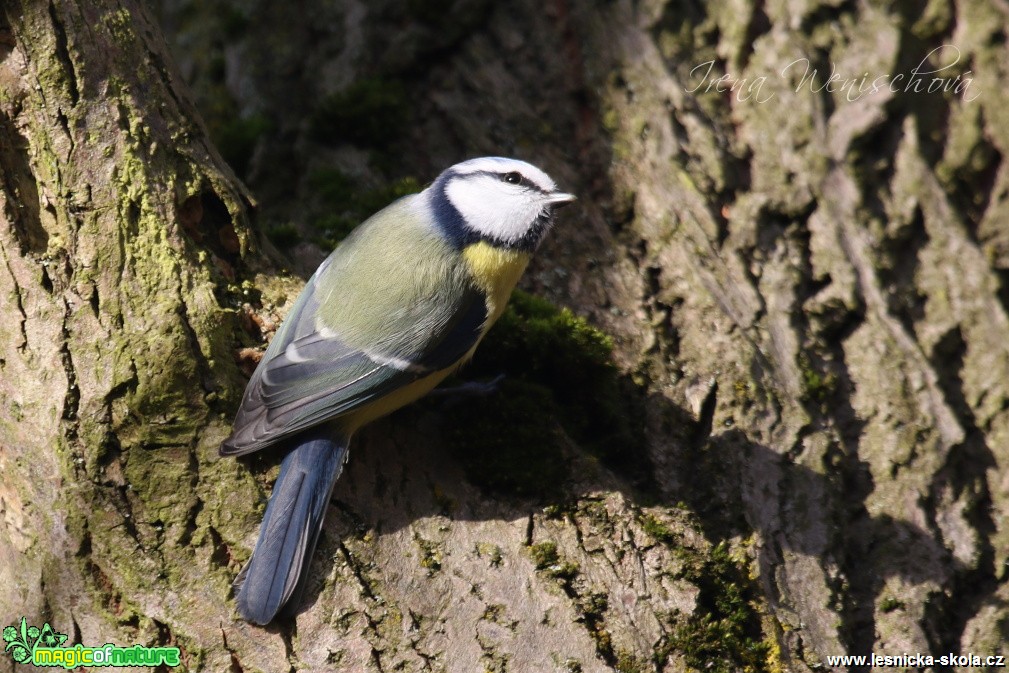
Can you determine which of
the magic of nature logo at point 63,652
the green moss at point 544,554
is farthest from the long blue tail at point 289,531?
the green moss at point 544,554

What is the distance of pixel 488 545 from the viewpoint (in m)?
1.98

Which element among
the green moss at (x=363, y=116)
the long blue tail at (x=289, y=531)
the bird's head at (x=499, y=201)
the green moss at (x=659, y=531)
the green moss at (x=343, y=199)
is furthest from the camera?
the green moss at (x=363, y=116)

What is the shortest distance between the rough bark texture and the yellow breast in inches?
12.2

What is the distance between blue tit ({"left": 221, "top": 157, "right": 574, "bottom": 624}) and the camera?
1.86 m

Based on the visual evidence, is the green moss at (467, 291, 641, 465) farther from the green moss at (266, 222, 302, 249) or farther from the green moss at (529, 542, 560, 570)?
the green moss at (266, 222, 302, 249)

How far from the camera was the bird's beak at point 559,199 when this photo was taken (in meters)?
2.37

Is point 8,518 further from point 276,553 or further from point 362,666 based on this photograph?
point 362,666

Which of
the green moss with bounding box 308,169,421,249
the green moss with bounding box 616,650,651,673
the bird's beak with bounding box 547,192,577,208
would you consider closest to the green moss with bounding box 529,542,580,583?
the green moss with bounding box 616,650,651,673

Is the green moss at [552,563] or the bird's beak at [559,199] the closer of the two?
the green moss at [552,563]

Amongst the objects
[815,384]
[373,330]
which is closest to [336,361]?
[373,330]

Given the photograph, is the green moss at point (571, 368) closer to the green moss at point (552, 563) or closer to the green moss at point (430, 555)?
the green moss at point (552, 563)

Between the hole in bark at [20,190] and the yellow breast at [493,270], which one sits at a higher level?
the hole in bark at [20,190]

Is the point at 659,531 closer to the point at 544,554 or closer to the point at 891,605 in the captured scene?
the point at 544,554

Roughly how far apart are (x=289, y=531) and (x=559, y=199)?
115cm
